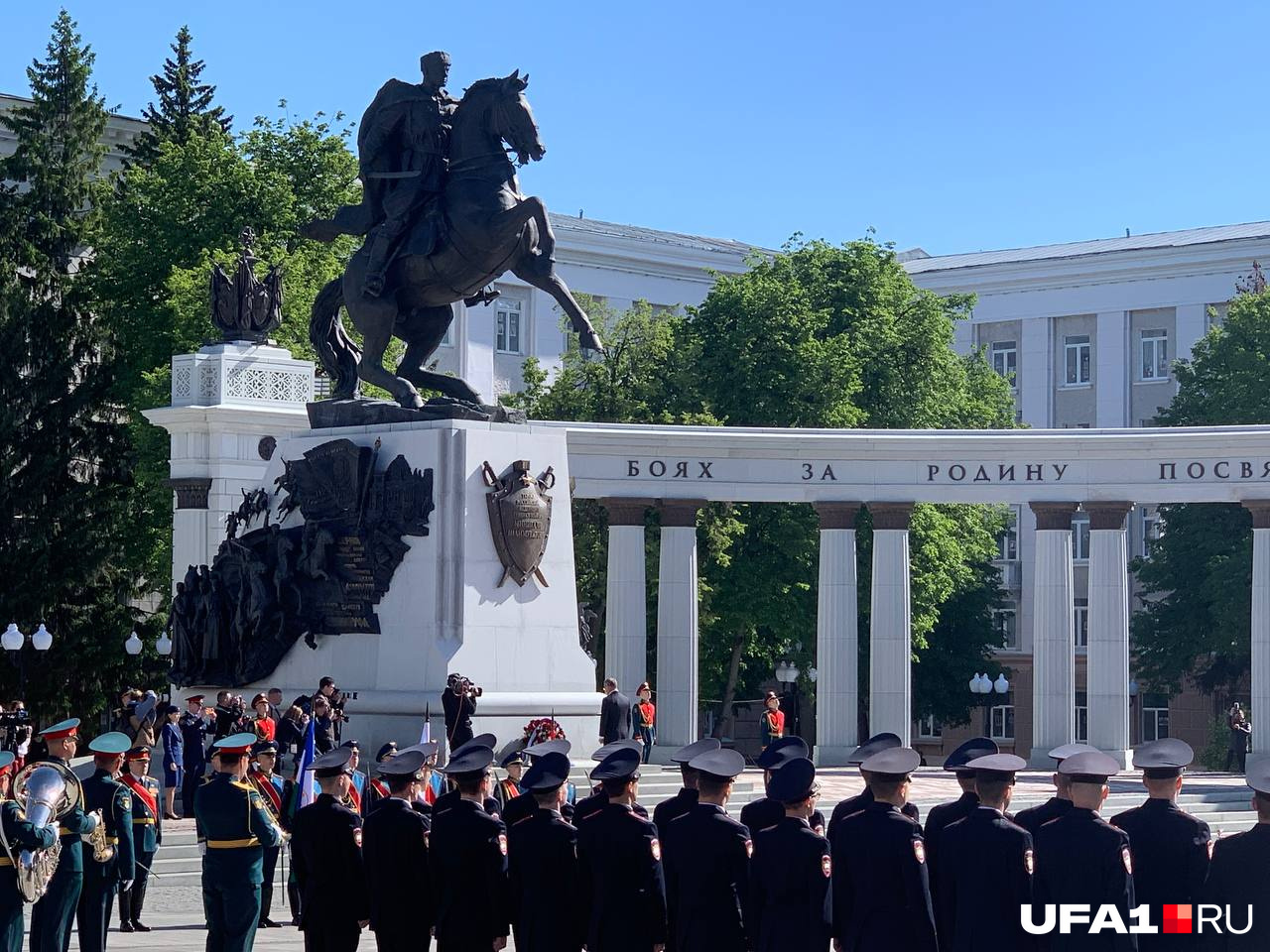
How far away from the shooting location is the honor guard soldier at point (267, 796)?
22.9 meters

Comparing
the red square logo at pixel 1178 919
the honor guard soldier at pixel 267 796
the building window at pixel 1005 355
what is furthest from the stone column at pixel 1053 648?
the building window at pixel 1005 355

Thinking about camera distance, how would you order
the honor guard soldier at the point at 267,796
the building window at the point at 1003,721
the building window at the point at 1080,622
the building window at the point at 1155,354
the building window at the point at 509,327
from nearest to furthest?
the honor guard soldier at the point at 267,796 < the building window at the point at 1080,622 < the building window at the point at 509,327 < the building window at the point at 1155,354 < the building window at the point at 1003,721

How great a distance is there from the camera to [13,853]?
714 inches

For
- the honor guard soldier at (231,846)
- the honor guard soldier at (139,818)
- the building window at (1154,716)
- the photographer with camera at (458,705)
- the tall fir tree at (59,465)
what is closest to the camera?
the honor guard soldier at (231,846)

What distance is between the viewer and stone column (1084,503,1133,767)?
5284 centimetres

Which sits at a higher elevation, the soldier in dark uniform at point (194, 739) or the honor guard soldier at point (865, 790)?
the honor guard soldier at point (865, 790)

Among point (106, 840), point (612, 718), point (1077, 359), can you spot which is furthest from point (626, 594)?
point (1077, 359)

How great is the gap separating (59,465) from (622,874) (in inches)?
2065

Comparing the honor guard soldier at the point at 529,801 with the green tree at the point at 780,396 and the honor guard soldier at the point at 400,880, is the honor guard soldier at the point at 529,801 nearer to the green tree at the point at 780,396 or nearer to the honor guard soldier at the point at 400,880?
the honor guard soldier at the point at 400,880

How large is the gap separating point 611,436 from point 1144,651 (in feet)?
106

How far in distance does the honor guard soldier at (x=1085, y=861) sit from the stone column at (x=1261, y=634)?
37381 mm

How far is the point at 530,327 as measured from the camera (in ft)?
308

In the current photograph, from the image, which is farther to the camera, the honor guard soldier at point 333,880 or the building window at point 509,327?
the building window at point 509,327

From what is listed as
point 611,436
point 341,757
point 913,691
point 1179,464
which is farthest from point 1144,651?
point 341,757
